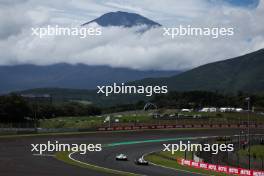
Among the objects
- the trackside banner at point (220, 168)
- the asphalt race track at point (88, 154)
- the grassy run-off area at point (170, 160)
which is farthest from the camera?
the grassy run-off area at point (170, 160)

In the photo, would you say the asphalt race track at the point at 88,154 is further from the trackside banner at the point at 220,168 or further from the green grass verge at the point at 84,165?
the trackside banner at the point at 220,168

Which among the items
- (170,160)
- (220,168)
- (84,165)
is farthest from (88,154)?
(220,168)

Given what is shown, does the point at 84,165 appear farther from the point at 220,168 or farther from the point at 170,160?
the point at 220,168

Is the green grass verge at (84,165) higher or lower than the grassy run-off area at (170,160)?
higher

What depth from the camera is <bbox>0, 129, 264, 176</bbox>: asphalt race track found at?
48481mm

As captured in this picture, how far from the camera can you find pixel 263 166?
175 ft

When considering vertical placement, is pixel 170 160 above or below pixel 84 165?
below

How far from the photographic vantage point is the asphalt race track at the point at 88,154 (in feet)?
159

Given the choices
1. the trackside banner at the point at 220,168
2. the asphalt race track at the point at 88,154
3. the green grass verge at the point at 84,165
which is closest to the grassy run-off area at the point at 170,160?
the trackside banner at the point at 220,168

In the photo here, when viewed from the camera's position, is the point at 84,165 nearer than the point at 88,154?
Yes

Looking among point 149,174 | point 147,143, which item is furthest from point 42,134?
point 149,174

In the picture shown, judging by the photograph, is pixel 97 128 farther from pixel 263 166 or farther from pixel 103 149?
pixel 263 166

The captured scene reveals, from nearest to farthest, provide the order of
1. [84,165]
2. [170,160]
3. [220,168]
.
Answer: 1. [220,168]
2. [84,165]
3. [170,160]

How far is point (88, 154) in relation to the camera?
68.1 meters
